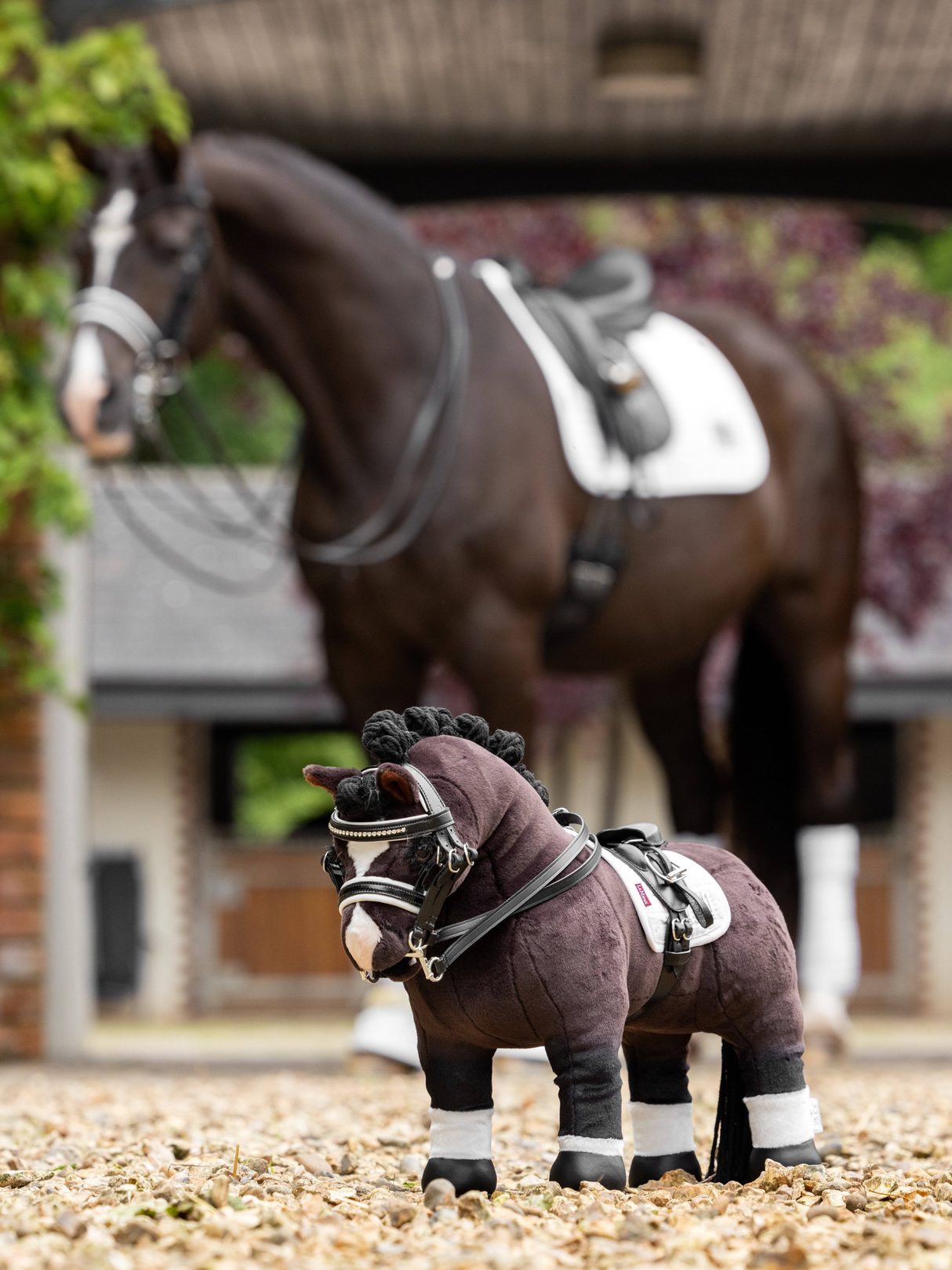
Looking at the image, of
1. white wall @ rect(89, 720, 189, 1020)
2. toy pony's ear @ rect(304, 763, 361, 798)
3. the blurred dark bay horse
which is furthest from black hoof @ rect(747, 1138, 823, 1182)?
white wall @ rect(89, 720, 189, 1020)

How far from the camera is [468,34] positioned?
536cm

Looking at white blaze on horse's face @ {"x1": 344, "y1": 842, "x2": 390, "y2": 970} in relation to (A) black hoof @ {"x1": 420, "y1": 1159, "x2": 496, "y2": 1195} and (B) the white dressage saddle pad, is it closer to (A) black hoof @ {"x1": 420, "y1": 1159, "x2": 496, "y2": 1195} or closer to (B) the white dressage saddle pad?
(A) black hoof @ {"x1": 420, "y1": 1159, "x2": 496, "y2": 1195}

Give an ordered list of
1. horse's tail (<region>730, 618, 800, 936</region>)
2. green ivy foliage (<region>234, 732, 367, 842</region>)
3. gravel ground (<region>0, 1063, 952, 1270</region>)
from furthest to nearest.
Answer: green ivy foliage (<region>234, 732, 367, 842</region>), horse's tail (<region>730, 618, 800, 936</region>), gravel ground (<region>0, 1063, 952, 1270</region>)

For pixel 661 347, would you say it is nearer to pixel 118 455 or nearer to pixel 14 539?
pixel 118 455

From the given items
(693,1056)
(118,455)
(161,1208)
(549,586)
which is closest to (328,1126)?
(161,1208)

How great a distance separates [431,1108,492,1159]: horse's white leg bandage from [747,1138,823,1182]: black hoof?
402 mm

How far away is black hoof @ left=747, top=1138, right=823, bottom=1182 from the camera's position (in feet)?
7.41

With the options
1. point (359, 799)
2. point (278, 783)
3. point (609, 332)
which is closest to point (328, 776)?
point (359, 799)

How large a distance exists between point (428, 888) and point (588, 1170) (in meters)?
0.42

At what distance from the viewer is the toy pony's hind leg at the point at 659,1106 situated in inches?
93.4

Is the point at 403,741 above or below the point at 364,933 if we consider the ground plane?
above

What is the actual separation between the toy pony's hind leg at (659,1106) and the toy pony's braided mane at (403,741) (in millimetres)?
425

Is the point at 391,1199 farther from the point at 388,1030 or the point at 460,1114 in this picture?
the point at 388,1030

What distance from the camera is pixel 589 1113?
205 cm
